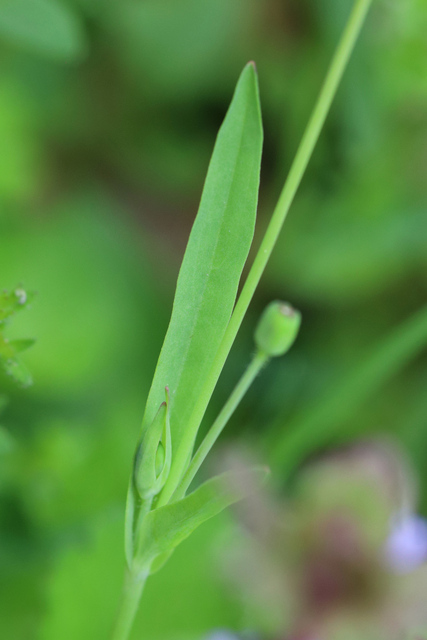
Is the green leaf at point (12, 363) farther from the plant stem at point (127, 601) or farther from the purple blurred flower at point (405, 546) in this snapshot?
the purple blurred flower at point (405, 546)

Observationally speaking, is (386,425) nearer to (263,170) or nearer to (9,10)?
(263,170)

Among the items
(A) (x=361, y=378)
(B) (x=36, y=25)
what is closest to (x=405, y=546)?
(A) (x=361, y=378)

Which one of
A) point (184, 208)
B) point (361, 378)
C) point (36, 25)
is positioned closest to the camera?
point (36, 25)

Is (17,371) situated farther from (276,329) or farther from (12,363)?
(276,329)

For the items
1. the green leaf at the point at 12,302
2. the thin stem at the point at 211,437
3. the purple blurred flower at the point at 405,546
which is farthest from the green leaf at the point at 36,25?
the purple blurred flower at the point at 405,546

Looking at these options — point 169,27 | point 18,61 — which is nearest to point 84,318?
point 18,61

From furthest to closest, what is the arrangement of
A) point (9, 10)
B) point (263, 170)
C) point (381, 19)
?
point (263, 170) → point (381, 19) → point (9, 10)
